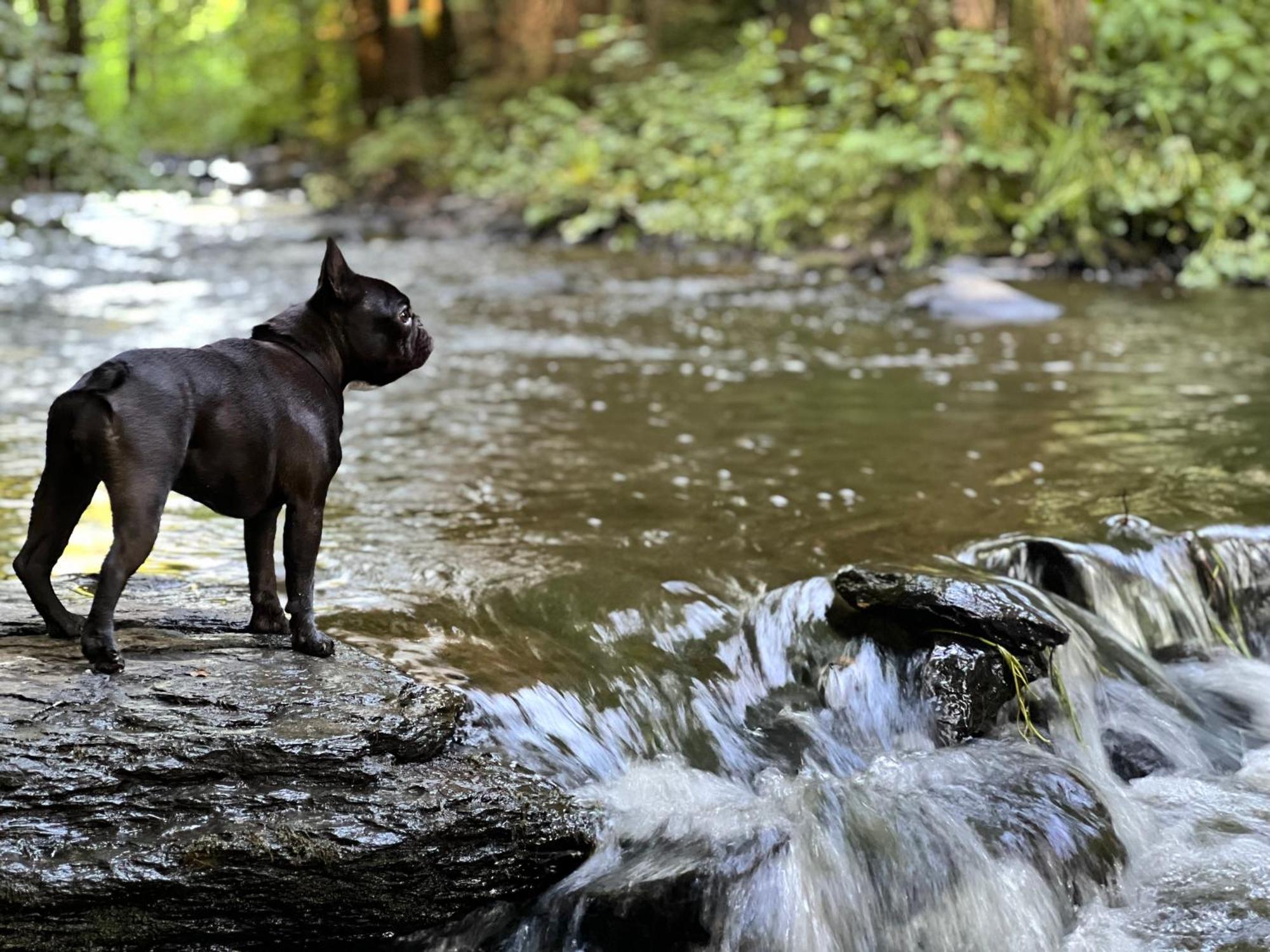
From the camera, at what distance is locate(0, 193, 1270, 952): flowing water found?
371cm

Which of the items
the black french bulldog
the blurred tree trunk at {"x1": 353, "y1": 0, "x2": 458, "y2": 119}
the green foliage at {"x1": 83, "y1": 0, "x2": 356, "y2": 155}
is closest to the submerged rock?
the black french bulldog

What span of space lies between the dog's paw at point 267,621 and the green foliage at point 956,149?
12.3 meters

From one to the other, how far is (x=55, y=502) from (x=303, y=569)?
631mm

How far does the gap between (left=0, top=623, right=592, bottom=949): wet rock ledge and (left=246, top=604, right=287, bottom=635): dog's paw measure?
0.68 feet

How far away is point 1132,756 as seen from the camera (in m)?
4.60

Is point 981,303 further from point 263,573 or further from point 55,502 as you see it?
point 55,502

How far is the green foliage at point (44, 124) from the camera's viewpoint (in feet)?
41.8

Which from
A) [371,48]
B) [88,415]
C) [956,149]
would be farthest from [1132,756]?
→ [371,48]

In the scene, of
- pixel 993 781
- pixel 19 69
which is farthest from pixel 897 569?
pixel 19 69

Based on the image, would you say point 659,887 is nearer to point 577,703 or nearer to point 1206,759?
point 577,703

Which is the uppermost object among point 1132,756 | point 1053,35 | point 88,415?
point 1053,35

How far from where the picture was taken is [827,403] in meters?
8.66

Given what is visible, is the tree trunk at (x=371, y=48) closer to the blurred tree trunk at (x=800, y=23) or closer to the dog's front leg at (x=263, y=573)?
the blurred tree trunk at (x=800, y=23)

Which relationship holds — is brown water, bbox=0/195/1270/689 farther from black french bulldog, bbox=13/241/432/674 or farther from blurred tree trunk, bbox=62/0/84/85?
blurred tree trunk, bbox=62/0/84/85
